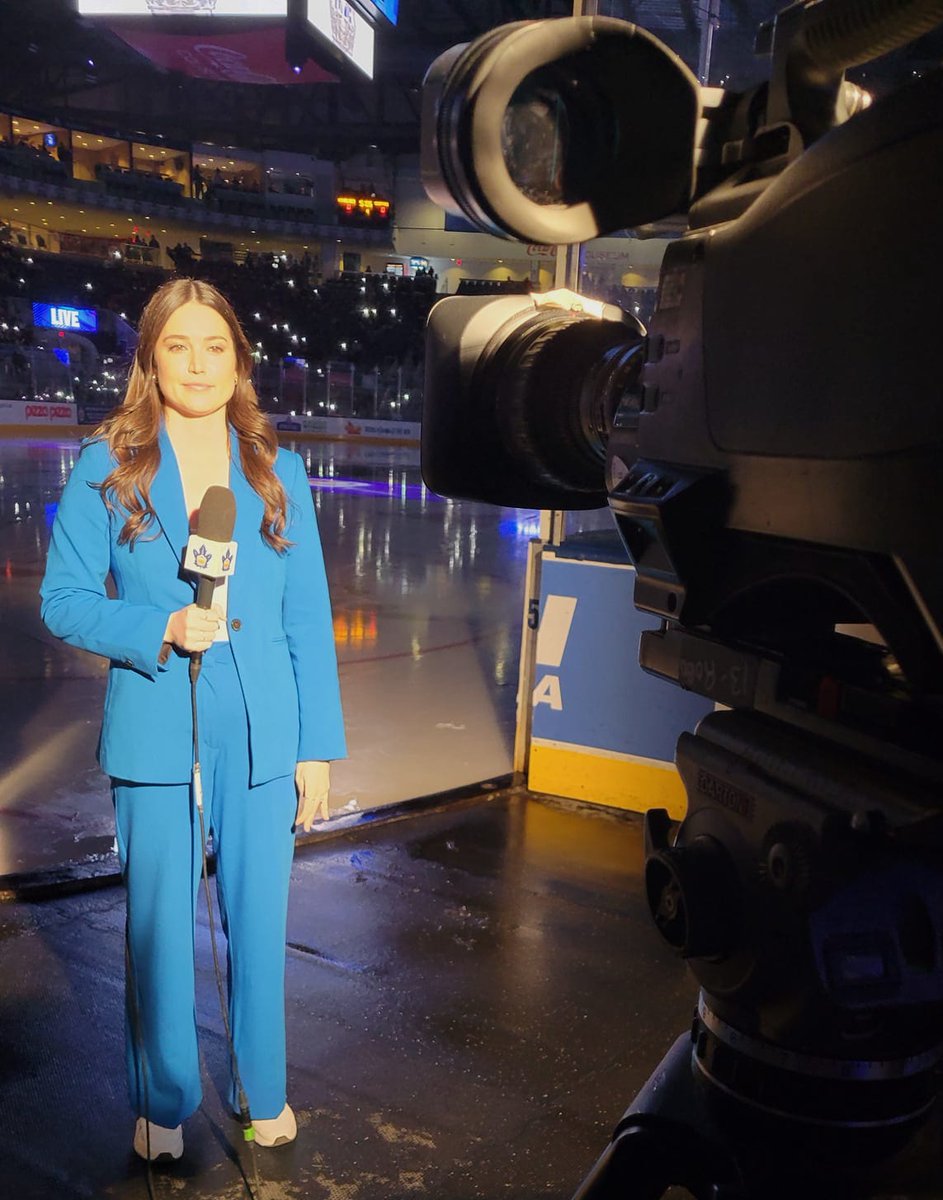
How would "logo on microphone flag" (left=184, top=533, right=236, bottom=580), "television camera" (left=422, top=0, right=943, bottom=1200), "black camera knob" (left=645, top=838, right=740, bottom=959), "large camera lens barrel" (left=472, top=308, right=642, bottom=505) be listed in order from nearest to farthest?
"television camera" (left=422, top=0, right=943, bottom=1200)
"black camera knob" (left=645, top=838, right=740, bottom=959)
"large camera lens barrel" (left=472, top=308, right=642, bottom=505)
"logo on microphone flag" (left=184, top=533, right=236, bottom=580)

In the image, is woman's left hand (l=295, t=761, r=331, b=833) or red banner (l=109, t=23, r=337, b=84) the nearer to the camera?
woman's left hand (l=295, t=761, r=331, b=833)

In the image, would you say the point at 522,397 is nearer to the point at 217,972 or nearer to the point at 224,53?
the point at 217,972

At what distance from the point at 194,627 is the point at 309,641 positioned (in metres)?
0.37

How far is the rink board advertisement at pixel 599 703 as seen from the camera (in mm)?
3527

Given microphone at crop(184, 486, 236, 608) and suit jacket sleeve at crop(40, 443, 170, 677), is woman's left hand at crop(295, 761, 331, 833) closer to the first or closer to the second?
suit jacket sleeve at crop(40, 443, 170, 677)

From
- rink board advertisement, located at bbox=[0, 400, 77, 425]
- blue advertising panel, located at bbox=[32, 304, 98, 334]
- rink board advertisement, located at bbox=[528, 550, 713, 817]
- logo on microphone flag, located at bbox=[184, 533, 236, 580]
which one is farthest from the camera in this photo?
blue advertising panel, located at bbox=[32, 304, 98, 334]

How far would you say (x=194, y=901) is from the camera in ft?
6.04

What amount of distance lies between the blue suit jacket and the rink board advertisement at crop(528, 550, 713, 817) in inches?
73.6

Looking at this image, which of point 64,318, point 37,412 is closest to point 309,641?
point 37,412

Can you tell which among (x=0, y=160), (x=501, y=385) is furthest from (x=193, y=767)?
(x=0, y=160)

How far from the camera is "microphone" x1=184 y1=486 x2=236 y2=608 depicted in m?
1.52

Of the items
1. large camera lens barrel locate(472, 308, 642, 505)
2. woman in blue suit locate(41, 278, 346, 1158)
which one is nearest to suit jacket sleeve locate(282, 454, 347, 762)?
woman in blue suit locate(41, 278, 346, 1158)

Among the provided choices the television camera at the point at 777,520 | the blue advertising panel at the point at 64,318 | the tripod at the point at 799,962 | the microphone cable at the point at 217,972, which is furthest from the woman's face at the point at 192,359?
the blue advertising panel at the point at 64,318

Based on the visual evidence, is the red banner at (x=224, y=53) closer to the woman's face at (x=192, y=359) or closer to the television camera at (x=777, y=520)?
the woman's face at (x=192, y=359)
